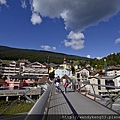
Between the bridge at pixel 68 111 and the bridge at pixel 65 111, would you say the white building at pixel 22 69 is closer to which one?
the bridge at pixel 68 111

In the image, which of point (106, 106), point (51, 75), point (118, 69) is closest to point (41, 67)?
point (51, 75)

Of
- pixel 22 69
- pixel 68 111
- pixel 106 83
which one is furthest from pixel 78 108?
pixel 22 69

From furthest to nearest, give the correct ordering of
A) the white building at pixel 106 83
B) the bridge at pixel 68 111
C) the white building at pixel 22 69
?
the white building at pixel 22 69 < the white building at pixel 106 83 < the bridge at pixel 68 111

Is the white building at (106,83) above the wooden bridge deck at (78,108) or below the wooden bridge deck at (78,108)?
above

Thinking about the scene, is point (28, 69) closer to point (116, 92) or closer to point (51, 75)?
point (51, 75)

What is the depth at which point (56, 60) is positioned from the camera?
155500 mm

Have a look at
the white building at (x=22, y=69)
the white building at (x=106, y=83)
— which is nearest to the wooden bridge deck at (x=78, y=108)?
the white building at (x=106, y=83)

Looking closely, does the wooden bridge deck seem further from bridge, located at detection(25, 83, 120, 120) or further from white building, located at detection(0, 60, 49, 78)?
white building, located at detection(0, 60, 49, 78)

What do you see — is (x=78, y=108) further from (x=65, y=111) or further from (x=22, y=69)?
(x=22, y=69)

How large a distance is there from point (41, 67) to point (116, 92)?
301 ft

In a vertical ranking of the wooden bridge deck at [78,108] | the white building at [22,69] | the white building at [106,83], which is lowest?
the wooden bridge deck at [78,108]

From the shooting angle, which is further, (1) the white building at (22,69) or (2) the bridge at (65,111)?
(1) the white building at (22,69)

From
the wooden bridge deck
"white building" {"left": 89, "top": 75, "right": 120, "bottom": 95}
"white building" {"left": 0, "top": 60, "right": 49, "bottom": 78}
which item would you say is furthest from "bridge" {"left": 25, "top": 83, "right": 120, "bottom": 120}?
"white building" {"left": 0, "top": 60, "right": 49, "bottom": 78}

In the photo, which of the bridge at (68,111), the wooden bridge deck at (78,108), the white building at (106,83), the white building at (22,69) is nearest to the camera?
the bridge at (68,111)
